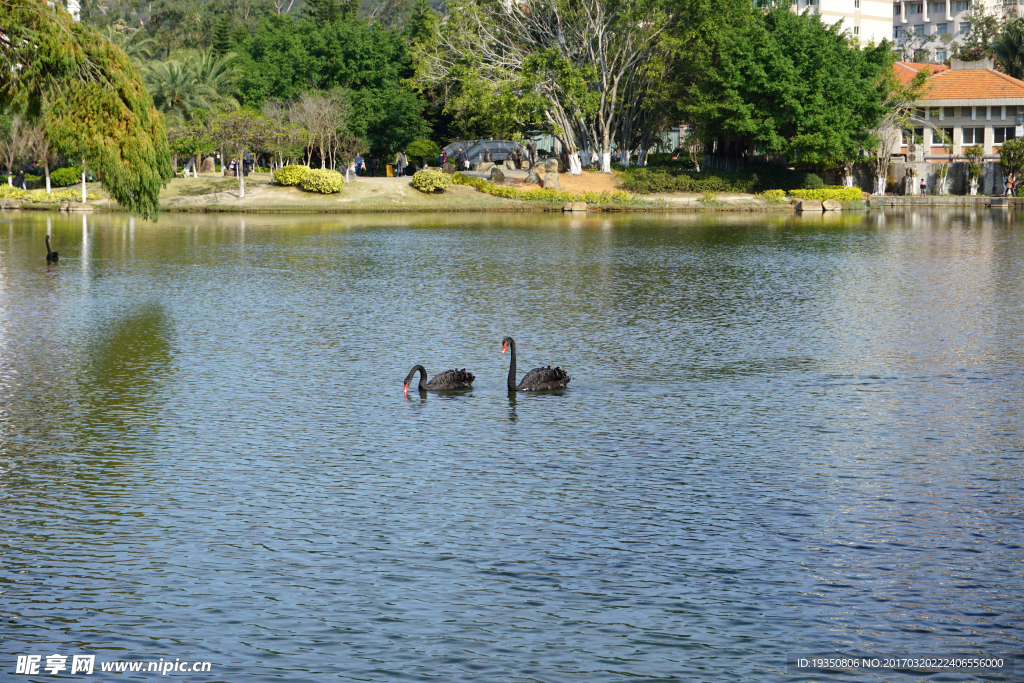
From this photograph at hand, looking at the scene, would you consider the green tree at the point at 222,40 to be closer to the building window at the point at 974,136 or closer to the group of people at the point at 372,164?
the group of people at the point at 372,164

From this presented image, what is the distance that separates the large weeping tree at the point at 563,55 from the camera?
7712 cm

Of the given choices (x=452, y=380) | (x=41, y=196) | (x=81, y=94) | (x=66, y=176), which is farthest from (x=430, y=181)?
(x=452, y=380)

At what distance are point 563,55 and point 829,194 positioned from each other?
20839mm

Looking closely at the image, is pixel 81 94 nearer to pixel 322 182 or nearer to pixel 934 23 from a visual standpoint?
pixel 322 182

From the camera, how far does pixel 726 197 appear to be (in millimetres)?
76688

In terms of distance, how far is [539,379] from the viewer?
18922mm

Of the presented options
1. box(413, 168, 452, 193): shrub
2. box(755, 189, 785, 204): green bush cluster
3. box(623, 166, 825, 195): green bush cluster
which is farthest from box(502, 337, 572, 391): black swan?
box(755, 189, 785, 204): green bush cluster

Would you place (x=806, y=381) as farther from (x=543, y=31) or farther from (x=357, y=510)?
(x=543, y=31)

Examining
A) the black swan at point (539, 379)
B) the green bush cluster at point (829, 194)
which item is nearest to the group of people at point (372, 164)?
the green bush cluster at point (829, 194)

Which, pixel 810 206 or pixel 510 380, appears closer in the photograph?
pixel 510 380

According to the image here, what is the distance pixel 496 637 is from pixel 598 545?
8.03ft

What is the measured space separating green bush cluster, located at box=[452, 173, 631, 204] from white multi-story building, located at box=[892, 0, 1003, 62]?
246 feet

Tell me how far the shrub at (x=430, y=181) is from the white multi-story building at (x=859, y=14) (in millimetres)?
53974

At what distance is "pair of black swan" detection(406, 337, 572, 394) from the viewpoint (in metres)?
18.8
